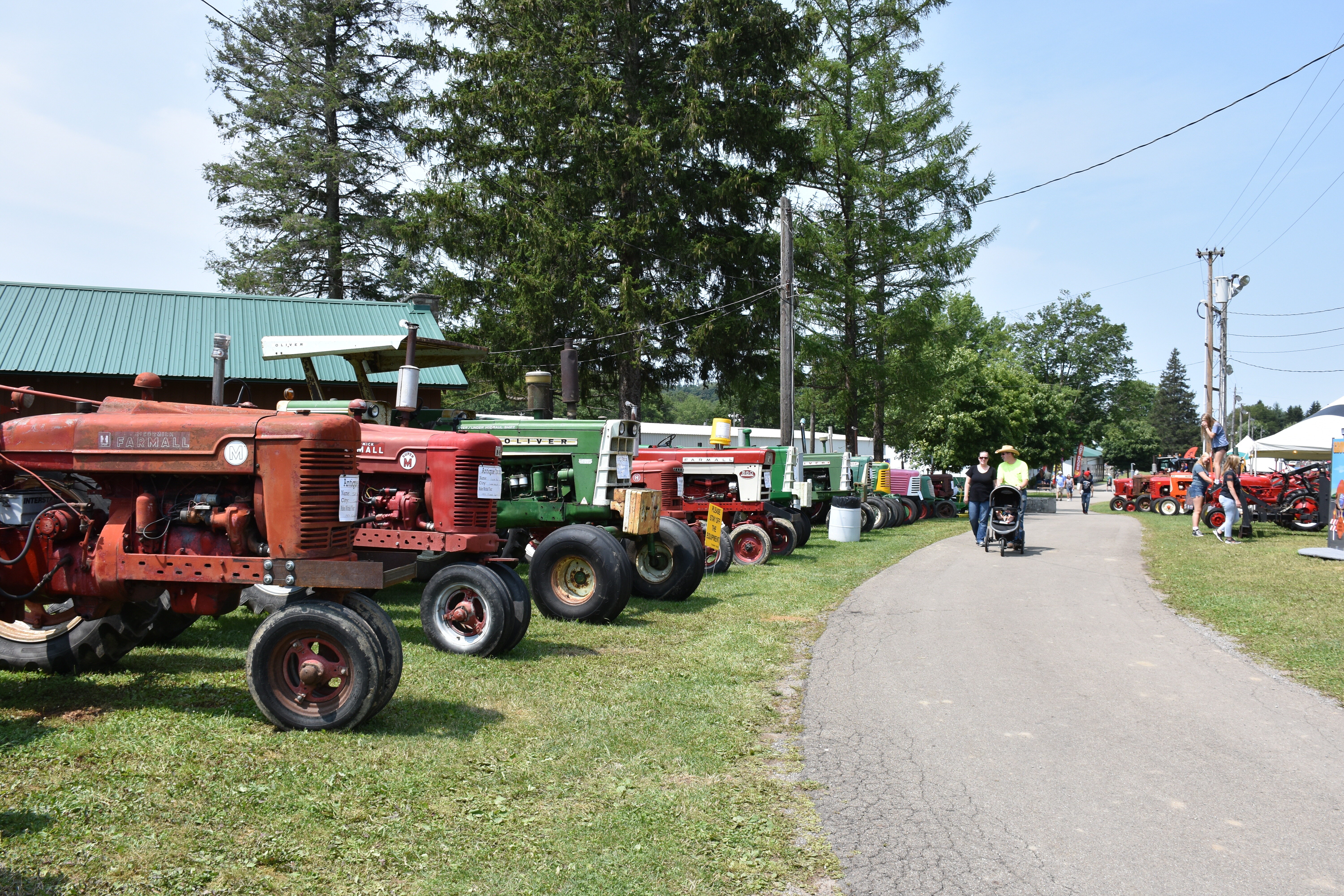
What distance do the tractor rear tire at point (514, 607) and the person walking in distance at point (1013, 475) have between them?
1124 centimetres

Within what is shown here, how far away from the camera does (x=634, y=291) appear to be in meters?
24.2

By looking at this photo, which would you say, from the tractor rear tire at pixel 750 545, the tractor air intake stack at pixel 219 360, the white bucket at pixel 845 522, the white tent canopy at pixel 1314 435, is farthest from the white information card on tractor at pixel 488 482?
the white tent canopy at pixel 1314 435

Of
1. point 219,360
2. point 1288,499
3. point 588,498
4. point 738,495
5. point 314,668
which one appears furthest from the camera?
point 1288,499

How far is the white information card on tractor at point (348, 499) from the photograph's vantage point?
5570 millimetres

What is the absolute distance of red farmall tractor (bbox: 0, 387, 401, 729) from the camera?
5.16m

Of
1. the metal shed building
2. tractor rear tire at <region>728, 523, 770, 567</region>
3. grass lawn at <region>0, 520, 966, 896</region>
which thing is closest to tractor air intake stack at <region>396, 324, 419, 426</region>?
grass lawn at <region>0, 520, 966, 896</region>

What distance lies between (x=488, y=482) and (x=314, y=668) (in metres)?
2.82

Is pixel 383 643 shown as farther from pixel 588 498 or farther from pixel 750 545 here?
pixel 750 545

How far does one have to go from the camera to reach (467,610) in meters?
7.22

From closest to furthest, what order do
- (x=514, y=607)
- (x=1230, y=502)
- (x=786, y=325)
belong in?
(x=514, y=607)
(x=1230, y=502)
(x=786, y=325)

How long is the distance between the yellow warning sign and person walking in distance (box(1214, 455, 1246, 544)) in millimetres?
11297

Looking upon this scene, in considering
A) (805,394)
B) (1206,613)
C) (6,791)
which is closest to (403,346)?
(6,791)

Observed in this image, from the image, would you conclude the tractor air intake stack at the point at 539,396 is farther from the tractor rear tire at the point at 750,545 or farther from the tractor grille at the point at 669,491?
the tractor rear tire at the point at 750,545

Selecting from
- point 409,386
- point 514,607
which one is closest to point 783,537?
point 409,386
